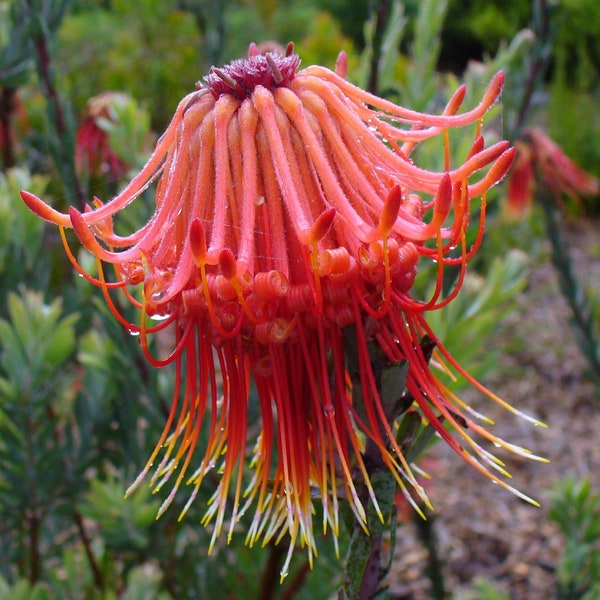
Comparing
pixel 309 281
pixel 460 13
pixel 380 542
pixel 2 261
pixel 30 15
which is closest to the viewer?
pixel 309 281

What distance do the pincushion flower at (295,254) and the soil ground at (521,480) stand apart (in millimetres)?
1422

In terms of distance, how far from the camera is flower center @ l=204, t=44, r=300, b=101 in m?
0.76

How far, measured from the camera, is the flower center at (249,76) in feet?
2.50

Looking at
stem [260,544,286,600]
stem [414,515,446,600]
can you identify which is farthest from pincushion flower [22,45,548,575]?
stem [414,515,446,600]

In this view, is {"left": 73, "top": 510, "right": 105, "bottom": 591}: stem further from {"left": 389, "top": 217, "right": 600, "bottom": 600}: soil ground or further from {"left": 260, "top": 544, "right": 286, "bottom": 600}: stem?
{"left": 389, "top": 217, "right": 600, "bottom": 600}: soil ground

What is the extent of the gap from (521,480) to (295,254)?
9.65ft

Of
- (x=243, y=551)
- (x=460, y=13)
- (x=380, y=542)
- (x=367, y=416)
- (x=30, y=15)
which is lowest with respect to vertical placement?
(x=243, y=551)

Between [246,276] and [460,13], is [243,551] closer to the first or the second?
[246,276]

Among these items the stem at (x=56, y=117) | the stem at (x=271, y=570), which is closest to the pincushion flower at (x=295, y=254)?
the stem at (x=56, y=117)

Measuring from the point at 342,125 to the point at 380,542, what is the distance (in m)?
0.44

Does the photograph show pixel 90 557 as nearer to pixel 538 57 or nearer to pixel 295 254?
pixel 295 254

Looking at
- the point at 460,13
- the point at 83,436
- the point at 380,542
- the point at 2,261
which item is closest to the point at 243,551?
the point at 83,436

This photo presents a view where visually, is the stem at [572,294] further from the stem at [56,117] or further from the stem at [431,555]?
the stem at [56,117]

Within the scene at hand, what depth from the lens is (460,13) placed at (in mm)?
9602
